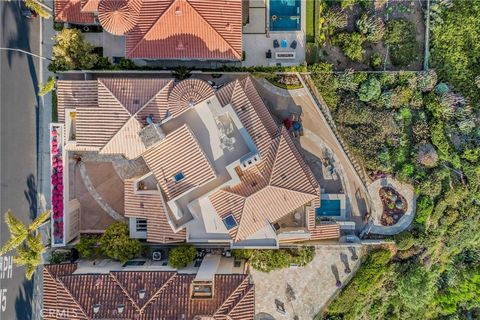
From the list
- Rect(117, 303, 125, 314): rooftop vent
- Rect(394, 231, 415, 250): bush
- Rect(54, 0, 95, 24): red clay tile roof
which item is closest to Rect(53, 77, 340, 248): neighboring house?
Rect(54, 0, 95, 24): red clay tile roof

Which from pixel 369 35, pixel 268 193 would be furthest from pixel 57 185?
pixel 369 35

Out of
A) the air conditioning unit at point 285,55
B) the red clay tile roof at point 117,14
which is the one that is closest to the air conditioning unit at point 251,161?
the air conditioning unit at point 285,55

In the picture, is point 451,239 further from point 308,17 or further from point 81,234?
point 81,234

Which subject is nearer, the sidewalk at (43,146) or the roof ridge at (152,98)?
the roof ridge at (152,98)

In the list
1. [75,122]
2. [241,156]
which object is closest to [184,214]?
[241,156]

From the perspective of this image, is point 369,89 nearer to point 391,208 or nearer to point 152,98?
point 391,208

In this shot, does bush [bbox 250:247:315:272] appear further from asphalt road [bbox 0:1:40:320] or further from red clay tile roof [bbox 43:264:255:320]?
asphalt road [bbox 0:1:40:320]

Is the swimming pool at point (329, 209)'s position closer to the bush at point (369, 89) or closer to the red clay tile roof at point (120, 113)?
the bush at point (369, 89)
